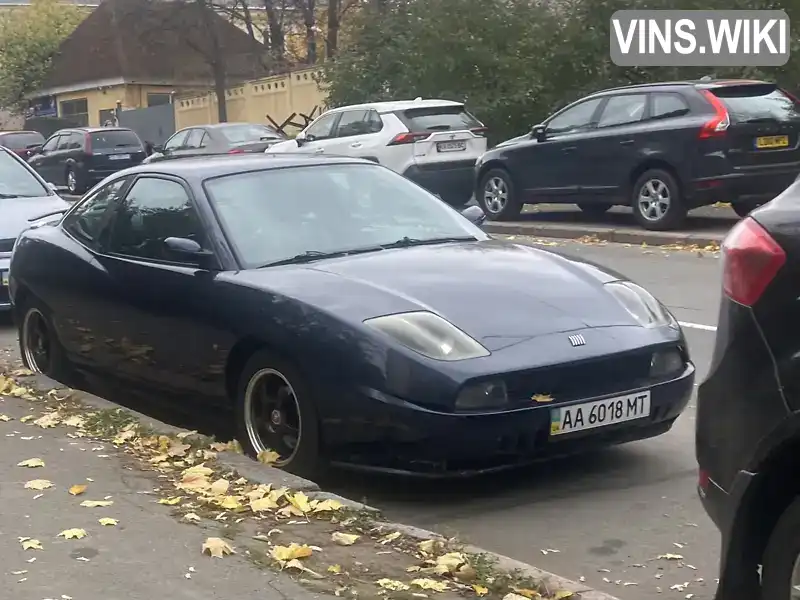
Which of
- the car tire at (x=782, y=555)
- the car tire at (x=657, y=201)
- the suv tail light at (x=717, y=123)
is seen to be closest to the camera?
the car tire at (x=782, y=555)

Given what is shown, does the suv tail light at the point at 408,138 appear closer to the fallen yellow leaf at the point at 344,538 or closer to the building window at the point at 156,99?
the fallen yellow leaf at the point at 344,538

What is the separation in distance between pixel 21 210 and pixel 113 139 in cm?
2189

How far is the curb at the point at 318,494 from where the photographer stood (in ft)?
14.1

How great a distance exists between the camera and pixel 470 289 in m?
5.81

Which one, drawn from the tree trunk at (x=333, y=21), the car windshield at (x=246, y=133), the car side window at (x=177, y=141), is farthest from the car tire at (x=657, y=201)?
the tree trunk at (x=333, y=21)

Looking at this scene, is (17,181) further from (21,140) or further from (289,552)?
(21,140)

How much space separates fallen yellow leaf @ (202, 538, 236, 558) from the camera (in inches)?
184

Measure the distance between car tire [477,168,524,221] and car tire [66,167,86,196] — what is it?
1673 cm

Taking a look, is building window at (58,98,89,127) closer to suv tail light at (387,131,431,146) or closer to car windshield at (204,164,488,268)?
suv tail light at (387,131,431,146)

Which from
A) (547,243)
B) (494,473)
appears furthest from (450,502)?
(547,243)

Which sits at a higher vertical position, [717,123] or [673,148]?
[717,123]

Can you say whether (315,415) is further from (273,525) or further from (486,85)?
(486,85)

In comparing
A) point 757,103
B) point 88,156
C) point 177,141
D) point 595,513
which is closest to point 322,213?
point 595,513

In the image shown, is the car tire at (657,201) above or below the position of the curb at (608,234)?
above
